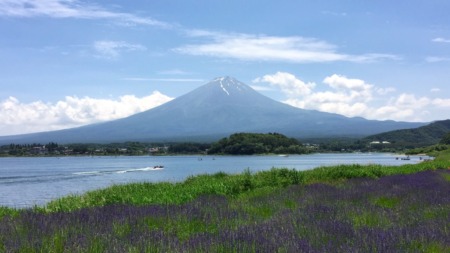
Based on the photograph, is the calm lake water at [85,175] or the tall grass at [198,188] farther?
the calm lake water at [85,175]

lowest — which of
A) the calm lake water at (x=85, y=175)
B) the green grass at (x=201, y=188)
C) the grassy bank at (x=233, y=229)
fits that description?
the calm lake water at (x=85, y=175)

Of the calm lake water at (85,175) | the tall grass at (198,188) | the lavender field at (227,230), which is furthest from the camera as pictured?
the calm lake water at (85,175)

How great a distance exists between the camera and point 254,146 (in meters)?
177

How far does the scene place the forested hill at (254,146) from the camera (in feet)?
582

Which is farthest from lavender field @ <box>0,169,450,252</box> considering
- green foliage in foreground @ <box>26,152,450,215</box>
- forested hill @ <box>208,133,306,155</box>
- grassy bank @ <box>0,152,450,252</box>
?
forested hill @ <box>208,133,306,155</box>

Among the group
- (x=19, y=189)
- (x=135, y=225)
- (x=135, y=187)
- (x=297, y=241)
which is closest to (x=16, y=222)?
(x=135, y=225)

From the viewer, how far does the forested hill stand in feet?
582

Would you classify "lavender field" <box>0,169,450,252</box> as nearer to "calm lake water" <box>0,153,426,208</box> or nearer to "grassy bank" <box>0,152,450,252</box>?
"grassy bank" <box>0,152,450,252</box>

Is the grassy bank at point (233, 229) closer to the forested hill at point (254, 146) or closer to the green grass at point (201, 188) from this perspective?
the green grass at point (201, 188)

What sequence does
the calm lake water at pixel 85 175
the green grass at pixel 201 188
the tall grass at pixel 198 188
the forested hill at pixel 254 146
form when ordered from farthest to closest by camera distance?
the forested hill at pixel 254 146 < the calm lake water at pixel 85 175 < the tall grass at pixel 198 188 < the green grass at pixel 201 188

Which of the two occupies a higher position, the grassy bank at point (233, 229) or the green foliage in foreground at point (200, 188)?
the grassy bank at point (233, 229)

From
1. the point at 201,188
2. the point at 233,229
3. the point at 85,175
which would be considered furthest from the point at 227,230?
the point at 85,175

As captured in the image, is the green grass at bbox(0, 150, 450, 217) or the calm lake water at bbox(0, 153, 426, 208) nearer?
the green grass at bbox(0, 150, 450, 217)

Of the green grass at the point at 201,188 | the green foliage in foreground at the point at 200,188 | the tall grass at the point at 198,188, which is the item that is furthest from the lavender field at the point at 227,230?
the green foliage in foreground at the point at 200,188
